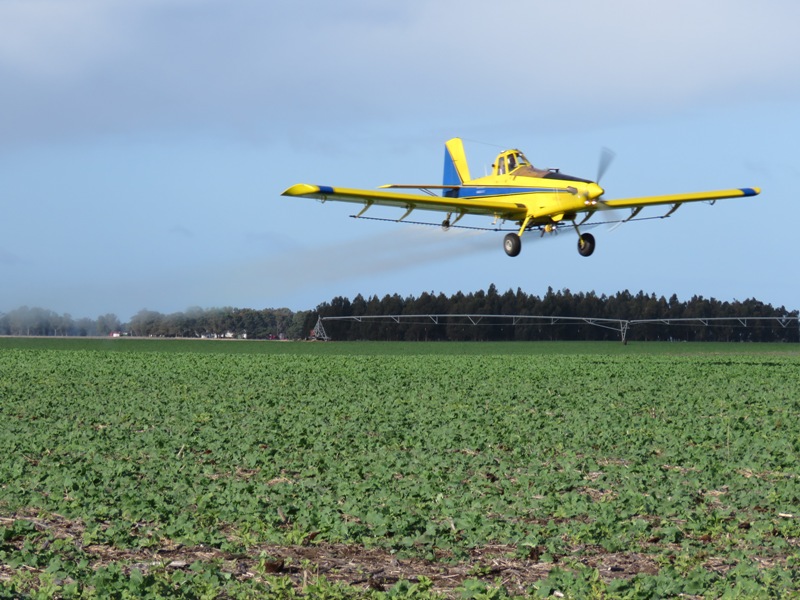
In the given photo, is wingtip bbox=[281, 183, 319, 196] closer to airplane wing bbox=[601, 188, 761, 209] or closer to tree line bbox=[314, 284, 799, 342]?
airplane wing bbox=[601, 188, 761, 209]

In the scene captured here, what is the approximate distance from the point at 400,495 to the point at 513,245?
23076 millimetres

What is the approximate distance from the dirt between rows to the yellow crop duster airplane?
22719mm

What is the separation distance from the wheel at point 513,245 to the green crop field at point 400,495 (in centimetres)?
877

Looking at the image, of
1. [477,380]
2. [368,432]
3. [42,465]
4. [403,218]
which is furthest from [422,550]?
[403,218]

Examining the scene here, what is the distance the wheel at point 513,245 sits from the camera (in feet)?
119

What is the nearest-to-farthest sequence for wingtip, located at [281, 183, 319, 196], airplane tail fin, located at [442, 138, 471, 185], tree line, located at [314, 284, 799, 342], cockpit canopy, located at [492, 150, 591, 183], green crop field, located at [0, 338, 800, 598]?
green crop field, located at [0, 338, 800, 598]
wingtip, located at [281, 183, 319, 196]
cockpit canopy, located at [492, 150, 591, 183]
airplane tail fin, located at [442, 138, 471, 185]
tree line, located at [314, 284, 799, 342]

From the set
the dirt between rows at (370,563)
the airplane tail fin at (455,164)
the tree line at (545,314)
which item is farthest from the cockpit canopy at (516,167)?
the tree line at (545,314)

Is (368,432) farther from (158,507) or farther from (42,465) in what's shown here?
(158,507)

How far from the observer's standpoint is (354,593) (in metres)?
9.64

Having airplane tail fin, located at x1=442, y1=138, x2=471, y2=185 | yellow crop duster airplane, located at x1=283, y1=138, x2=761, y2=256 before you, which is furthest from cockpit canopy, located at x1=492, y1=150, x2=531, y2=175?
airplane tail fin, located at x1=442, y1=138, x2=471, y2=185

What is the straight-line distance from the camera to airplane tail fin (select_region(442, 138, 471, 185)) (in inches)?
1801

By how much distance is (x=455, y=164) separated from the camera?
46031 mm

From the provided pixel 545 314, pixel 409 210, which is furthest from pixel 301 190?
pixel 545 314

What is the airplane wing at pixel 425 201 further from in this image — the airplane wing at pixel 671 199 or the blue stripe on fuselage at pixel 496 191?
the airplane wing at pixel 671 199
